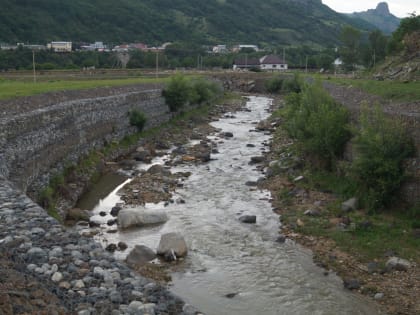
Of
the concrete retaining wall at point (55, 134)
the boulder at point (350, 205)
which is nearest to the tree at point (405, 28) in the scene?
the concrete retaining wall at point (55, 134)

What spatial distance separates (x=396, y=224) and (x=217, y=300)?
9270mm

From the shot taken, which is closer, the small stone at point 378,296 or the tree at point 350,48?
the small stone at point 378,296

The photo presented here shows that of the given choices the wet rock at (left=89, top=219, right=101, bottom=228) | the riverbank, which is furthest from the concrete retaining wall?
the riverbank

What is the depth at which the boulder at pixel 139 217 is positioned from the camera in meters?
22.3

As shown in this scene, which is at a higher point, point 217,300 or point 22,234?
point 22,234

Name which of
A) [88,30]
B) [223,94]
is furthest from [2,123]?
[88,30]

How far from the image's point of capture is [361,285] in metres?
16.5

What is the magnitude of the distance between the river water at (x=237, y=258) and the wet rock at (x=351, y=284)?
0.68 ft

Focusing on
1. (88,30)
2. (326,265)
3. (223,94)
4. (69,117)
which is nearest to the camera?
(326,265)

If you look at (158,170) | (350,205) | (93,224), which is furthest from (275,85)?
(93,224)

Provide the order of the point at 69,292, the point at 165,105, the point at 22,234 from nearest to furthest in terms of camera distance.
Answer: the point at 69,292, the point at 22,234, the point at 165,105

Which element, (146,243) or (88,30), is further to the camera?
(88,30)

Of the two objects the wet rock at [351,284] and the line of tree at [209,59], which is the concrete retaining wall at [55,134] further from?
the line of tree at [209,59]

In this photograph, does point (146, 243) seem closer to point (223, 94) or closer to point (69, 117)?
point (69, 117)
